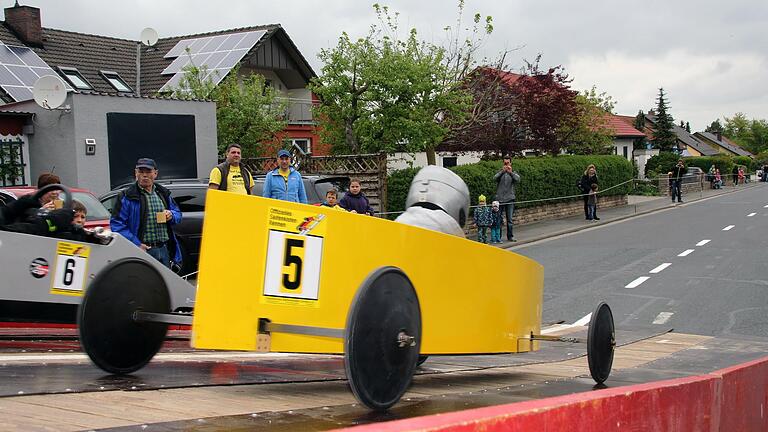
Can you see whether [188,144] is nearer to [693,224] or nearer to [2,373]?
[693,224]

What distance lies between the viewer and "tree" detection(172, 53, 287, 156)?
26.1 meters

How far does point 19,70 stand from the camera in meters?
29.6

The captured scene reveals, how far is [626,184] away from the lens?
125 feet

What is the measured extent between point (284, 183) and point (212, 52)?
26636mm

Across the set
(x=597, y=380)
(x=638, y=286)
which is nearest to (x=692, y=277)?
(x=638, y=286)

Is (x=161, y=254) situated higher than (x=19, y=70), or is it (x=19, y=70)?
(x=19, y=70)

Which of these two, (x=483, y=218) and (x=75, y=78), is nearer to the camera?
(x=483, y=218)

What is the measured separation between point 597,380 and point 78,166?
53.3 ft

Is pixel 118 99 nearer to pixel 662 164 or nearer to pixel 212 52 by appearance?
pixel 212 52

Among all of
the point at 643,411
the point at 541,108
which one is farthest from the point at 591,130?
the point at 643,411

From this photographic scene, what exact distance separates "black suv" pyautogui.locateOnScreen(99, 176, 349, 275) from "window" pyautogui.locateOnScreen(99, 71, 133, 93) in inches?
769

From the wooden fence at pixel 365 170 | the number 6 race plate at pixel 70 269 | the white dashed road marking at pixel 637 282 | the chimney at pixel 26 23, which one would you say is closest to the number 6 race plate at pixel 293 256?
the number 6 race plate at pixel 70 269

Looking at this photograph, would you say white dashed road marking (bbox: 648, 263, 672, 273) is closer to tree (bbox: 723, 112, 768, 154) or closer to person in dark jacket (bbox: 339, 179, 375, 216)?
person in dark jacket (bbox: 339, 179, 375, 216)

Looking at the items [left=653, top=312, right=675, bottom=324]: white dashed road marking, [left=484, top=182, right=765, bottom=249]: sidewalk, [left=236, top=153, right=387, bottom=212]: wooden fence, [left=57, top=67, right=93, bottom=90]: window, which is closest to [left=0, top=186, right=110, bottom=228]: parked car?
[left=653, top=312, right=675, bottom=324]: white dashed road marking
